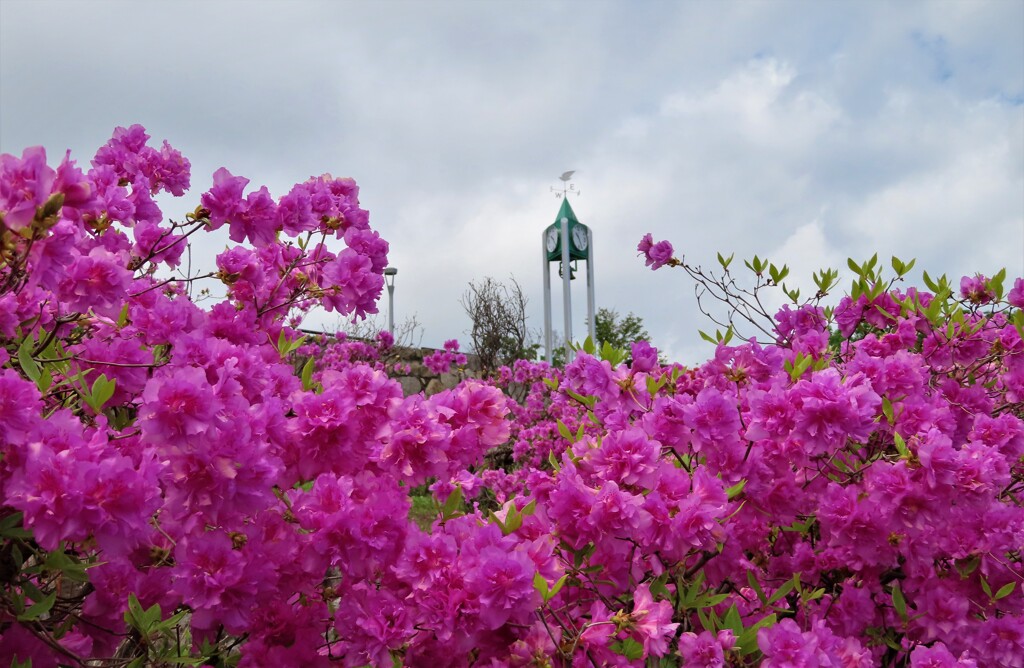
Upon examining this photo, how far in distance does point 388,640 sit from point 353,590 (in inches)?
6.7

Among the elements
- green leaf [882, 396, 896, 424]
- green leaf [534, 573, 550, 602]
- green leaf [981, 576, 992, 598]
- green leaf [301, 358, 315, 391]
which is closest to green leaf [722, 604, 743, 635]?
green leaf [534, 573, 550, 602]

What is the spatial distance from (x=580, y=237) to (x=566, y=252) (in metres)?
0.99

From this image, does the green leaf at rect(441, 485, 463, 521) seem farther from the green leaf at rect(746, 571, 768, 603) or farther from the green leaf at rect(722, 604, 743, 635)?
the green leaf at rect(746, 571, 768, 603)

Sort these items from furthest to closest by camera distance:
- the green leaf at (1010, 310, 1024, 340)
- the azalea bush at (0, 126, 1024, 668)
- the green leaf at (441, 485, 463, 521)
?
the green leaf at (1010, 310, 1024, 340) → the green leaf at (441, 485, 463, 521) → the azalea bush at (0, 126, 1024, 668)

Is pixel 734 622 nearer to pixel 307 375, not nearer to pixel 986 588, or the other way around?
pixel 986 588

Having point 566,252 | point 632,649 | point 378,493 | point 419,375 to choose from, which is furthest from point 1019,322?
point 566,252

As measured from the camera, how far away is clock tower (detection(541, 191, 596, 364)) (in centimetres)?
1833

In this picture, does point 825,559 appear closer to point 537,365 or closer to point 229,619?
point 229,619

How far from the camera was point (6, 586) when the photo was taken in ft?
5.35

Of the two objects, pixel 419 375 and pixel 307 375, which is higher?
pixel 419 375

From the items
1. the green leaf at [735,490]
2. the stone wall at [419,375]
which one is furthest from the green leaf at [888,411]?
the stone wall at [419,375]

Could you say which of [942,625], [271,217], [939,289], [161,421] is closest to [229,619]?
[161,421]

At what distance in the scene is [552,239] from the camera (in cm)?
1933

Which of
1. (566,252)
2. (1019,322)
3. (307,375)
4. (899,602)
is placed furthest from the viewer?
(566,252)
